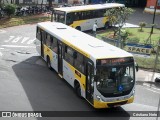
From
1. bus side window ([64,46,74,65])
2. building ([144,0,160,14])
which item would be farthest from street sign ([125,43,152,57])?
building ([144,0,160,14])

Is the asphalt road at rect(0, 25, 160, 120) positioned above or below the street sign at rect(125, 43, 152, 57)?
below

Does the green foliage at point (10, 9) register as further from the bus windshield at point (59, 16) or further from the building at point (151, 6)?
the building at point (151, 6)

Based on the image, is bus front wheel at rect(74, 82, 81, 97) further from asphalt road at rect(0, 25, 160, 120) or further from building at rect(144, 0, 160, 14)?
building at rect(144, 0, 160, 14)

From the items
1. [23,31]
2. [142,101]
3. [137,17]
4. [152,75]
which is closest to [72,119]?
[142,101]

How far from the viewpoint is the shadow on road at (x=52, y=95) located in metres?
15.6

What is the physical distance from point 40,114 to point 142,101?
18.4 feet

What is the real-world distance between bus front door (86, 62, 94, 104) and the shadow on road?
696 millimetres

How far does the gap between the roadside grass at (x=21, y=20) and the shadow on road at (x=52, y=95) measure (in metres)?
15.4

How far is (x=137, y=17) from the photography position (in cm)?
4712

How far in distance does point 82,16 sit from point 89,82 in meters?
20.0

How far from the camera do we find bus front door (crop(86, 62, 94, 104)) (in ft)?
50.2

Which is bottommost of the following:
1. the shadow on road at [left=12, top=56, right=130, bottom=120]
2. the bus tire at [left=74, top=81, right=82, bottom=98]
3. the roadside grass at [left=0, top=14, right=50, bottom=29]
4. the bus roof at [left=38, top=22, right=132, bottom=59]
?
the shadow on road at [left=12, top=56, right=130, bottom=120]

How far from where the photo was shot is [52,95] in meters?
17.5

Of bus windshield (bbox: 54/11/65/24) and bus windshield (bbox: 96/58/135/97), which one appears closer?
bus windshield (bbox: 96/58/135/97)
